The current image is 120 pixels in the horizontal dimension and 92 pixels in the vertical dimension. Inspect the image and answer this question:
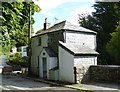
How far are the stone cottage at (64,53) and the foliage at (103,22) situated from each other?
11.4m

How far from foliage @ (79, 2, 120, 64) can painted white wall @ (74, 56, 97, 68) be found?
15677 mm

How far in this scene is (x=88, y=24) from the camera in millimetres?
47469

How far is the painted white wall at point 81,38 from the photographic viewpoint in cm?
2694

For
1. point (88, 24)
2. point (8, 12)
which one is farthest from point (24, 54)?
point (8, 12)

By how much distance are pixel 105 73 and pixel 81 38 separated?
7041mm

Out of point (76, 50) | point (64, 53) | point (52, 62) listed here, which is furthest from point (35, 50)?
point (76, 50)

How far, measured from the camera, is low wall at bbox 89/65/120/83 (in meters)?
21.4

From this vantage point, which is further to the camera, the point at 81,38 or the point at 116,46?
the point at 116,46

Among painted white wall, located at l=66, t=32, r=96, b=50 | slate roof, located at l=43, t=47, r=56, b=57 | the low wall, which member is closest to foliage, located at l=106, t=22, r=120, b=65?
painted white wall, located at l=66, t=32, r=96, b=50

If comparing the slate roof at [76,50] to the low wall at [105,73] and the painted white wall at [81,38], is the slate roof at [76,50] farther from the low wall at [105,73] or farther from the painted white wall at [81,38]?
the painted white wall at [81,38]

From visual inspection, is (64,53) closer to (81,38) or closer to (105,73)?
(105,73)

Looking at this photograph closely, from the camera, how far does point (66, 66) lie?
934 inches

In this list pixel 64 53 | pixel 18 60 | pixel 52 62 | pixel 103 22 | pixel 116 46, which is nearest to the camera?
pixel 64 53

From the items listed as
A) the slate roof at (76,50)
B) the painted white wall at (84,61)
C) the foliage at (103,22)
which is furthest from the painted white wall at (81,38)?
the foliage at (103,22)
